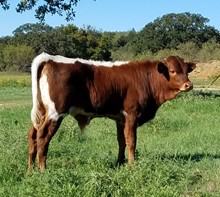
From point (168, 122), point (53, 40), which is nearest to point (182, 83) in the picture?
point (168, 122)

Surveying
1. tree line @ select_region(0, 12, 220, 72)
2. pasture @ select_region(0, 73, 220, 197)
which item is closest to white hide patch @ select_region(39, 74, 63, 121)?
pasture @ select_region(0, 73, 220, 197)

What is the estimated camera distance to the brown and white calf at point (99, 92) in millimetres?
7570

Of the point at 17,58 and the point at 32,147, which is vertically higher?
the point at 17,58

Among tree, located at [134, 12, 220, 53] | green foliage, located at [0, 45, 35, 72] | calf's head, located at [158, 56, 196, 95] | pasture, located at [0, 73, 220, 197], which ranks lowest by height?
pasture, located at [0, 73, 220, 197]

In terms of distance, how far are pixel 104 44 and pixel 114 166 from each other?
215ft

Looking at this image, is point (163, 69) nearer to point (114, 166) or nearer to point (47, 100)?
point (114, 166)

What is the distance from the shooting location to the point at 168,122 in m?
14.0

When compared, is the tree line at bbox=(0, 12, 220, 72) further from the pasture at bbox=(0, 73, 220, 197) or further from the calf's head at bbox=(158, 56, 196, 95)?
the calf's head at bbox=(158, 56, 196, 95)

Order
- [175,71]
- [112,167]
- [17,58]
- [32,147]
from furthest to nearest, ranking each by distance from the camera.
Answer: [17,58] → [175,71] → [32,147] → [112,167]

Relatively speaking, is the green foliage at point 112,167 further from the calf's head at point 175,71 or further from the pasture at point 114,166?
the calf's head at point 175,71

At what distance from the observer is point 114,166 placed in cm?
778

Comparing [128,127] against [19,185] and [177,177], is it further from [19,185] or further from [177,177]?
[19,185]

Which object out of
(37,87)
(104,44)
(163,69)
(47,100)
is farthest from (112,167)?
(104,44)

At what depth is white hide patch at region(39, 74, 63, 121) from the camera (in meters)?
7.54
